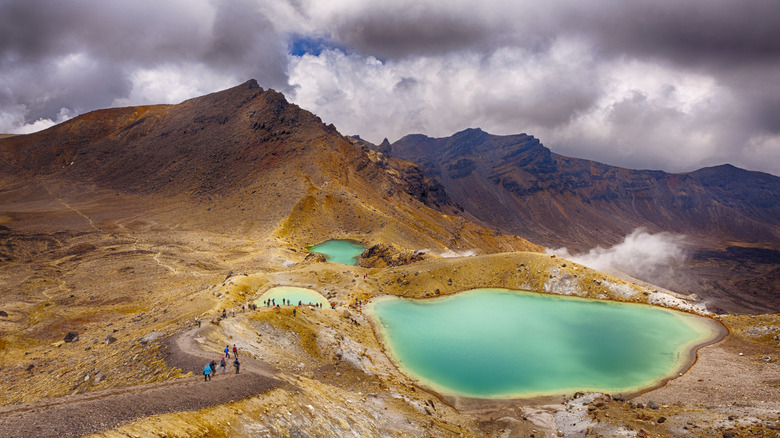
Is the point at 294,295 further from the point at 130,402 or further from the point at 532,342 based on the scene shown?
the point at 130,402

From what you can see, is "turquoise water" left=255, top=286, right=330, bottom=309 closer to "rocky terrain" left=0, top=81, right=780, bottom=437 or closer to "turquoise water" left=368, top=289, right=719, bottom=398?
"rocky terrain" left=0, top=81, right=780, bottom=437

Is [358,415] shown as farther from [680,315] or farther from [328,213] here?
[328,213]

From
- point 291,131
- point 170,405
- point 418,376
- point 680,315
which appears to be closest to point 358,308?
point 418,376

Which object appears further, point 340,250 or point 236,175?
point 236,175

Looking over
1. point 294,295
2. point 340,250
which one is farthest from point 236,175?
point 294,295

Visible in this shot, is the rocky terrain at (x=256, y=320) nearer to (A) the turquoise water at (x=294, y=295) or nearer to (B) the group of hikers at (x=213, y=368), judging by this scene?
(B) the group of hikers at (x=213, y=368)

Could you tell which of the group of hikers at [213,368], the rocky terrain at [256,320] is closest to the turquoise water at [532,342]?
the rocky terrain at [256,320]
